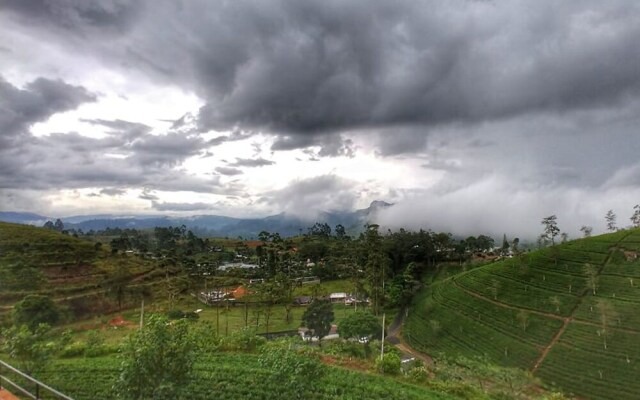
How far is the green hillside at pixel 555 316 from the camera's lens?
5291 cm

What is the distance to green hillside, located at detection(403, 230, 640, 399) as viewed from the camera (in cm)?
5291

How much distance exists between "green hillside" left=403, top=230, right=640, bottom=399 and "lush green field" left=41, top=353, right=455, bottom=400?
40.2 metres

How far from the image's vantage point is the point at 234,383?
23.5 meters

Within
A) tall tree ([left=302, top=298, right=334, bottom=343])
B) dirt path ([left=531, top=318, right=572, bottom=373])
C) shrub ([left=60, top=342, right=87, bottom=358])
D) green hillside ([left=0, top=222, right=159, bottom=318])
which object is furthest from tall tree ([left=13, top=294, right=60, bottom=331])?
dirt path ([left=531, top=318, right=572, bottom=373])

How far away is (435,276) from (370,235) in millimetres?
33930

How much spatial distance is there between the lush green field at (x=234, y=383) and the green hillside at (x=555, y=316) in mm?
40154

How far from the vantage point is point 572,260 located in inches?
3113

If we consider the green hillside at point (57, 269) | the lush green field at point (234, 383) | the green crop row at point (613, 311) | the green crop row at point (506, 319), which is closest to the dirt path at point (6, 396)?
the lush green field at point (234, 383)

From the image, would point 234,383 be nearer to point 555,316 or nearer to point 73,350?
point 73,350

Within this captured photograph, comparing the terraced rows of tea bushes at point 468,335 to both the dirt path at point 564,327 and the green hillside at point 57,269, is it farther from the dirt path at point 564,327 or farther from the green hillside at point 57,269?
the green hillside at point 57,269

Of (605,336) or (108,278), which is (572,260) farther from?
(108,278)

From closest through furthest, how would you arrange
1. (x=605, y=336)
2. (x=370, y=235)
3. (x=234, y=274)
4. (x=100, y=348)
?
(x=100, y=348), (x=605, y=336), (x=370, y=235), (x=234, y=274)

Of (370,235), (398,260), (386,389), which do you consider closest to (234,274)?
(370,235)

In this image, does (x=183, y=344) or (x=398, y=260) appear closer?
(x=183, y=344)
